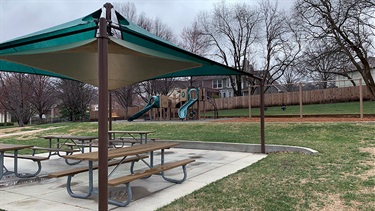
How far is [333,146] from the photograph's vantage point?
7727mm

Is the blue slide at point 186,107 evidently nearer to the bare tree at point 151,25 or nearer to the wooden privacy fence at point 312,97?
the wooden privacy fence at point 312,97

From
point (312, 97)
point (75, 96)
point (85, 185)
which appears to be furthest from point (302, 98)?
point (85, 185)

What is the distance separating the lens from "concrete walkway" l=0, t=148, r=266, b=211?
387 centimetres

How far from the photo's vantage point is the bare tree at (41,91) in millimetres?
31172

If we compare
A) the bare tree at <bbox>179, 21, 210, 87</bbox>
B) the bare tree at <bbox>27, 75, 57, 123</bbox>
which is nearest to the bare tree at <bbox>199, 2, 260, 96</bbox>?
the bare tree at <bbox>179, 21, 210, 87</bbox>

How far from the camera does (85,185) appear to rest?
498cm

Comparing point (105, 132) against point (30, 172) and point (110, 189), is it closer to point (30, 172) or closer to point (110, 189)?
point (110, 189)

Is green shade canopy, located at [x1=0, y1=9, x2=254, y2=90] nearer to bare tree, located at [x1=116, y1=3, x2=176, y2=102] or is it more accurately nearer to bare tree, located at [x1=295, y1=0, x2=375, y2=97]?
bare tree, located at [x1=295, y1=0, x2=375, y2=97]

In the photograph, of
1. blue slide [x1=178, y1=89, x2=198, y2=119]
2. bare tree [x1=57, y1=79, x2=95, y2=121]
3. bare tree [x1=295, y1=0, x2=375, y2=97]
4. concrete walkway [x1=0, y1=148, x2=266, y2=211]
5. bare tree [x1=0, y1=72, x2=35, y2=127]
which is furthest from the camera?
bare tree [x1=57, y1=79, x2=95, y2=121]

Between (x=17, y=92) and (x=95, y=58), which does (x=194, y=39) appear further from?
(x=95, y=58)

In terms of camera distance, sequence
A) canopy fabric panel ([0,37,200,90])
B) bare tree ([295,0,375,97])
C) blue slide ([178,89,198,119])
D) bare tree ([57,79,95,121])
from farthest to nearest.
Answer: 1. bare tree ([57,79,95,121])
2. blue slide ([178,89,198,119])
3. bare tree ([295,0,375,97])
4. canopy fabric panel ([0,37,200,90])

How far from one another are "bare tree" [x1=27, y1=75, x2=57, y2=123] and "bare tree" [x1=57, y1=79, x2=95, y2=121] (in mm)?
1662

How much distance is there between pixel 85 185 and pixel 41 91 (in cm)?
3124

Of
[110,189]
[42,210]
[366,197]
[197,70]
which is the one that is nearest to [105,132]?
[42,210]
